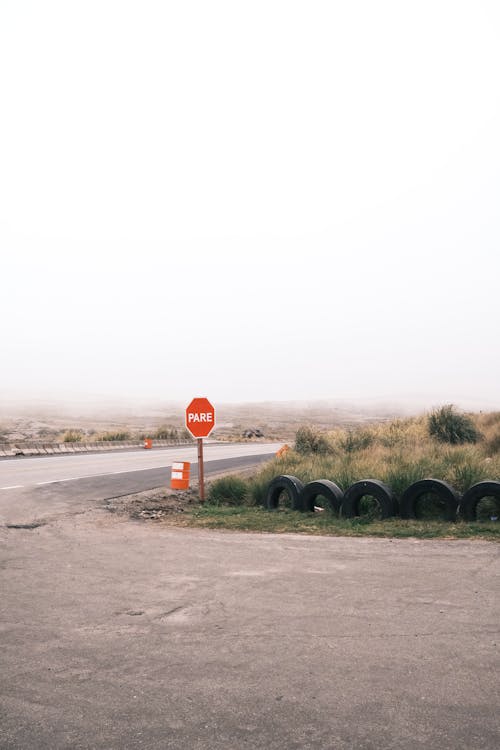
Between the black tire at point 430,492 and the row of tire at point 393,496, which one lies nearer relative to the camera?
the row of tire at point 393,496

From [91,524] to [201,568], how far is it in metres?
4.96

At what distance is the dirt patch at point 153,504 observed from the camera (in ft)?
48.3

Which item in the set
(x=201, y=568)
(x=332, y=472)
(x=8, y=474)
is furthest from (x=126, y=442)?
(x=201, y=568)

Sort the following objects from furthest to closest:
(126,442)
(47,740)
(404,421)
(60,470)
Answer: (126,442)
(404,421)
(60,470)
(47,740)

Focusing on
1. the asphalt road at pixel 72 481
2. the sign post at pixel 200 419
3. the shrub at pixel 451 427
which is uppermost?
the sign post at pixel 200 419

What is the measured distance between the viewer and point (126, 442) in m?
45.1

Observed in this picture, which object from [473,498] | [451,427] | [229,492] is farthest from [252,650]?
[451,427]

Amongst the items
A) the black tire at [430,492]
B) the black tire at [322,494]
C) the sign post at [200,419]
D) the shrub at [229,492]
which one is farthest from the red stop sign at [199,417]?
the black tire at [430,492]

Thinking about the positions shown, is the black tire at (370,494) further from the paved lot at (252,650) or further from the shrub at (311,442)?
the shrub at (311,442)

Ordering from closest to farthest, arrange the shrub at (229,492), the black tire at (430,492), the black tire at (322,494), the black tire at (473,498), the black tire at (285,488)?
the black tire at (473,498)
the black tire at (430,492)
the black tire at (322,494)
the black tire at (285,488)
the shrub at (229,492)

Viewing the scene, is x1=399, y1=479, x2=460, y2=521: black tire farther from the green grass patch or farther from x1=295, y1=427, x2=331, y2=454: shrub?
x1=295, y1=427, x2=331, y2=454: shrub

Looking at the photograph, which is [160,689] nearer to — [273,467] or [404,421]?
[273,467]

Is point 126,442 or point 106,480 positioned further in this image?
point 126,442

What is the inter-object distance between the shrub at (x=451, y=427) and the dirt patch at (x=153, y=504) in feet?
42.7
